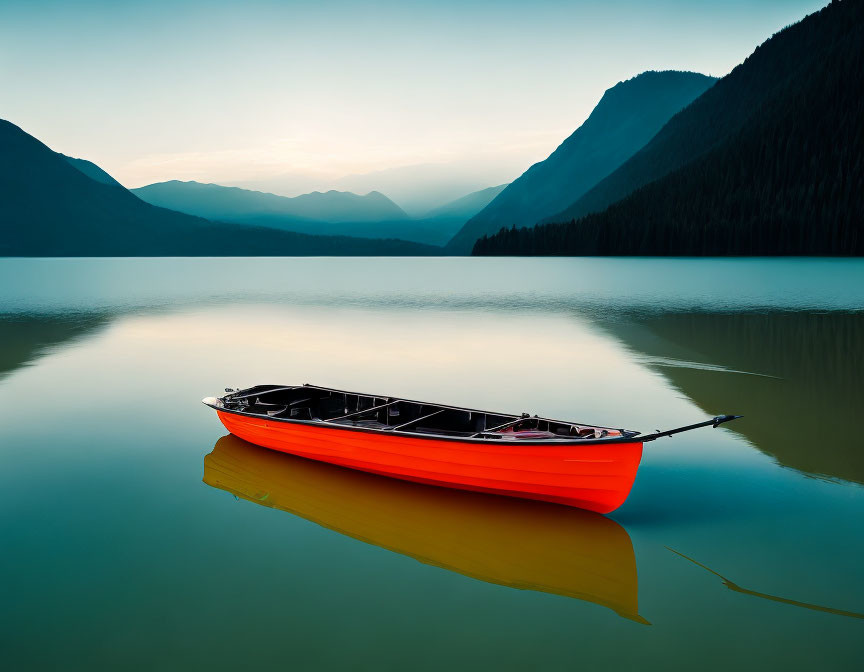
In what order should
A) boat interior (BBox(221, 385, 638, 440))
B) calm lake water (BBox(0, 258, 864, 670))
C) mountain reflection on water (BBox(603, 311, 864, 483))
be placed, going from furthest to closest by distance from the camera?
mountain reflection on water (BBox(603, 311, 864, 483)), boat interior (BBox(221, 385, 638, 440)), calm lake water (BBox(0, 258, 864, 670))

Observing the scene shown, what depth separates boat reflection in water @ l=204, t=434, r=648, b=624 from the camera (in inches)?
415

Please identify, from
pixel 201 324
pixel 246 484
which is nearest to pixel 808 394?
pixel 246 484

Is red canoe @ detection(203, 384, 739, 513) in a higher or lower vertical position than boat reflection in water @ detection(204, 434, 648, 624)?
higher

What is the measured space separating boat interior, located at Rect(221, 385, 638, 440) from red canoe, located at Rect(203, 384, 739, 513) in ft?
0.09

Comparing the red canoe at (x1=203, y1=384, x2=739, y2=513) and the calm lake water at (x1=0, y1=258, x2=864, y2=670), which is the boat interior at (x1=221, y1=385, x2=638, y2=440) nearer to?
the red canoe at (x1=203, y1=384, x2=739, y2=513)

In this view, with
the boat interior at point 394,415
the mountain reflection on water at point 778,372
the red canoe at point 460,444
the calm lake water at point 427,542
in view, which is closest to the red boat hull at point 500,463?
the red canoe at point 460,444

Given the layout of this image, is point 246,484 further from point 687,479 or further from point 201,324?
point 201,324

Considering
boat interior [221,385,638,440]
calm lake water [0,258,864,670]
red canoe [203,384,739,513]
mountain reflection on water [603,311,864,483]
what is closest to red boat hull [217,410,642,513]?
red canoe [203,384,739,513]

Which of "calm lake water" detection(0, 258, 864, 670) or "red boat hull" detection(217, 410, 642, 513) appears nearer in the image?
"calm lake water" detection(0, 258, 864, 670)

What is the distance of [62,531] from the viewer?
12.4 m

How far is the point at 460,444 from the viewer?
12859 mm

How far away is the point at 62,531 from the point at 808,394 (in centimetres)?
2515

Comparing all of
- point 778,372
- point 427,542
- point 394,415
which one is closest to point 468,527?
point 427,542

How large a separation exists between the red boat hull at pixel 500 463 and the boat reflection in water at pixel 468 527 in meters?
0.39
